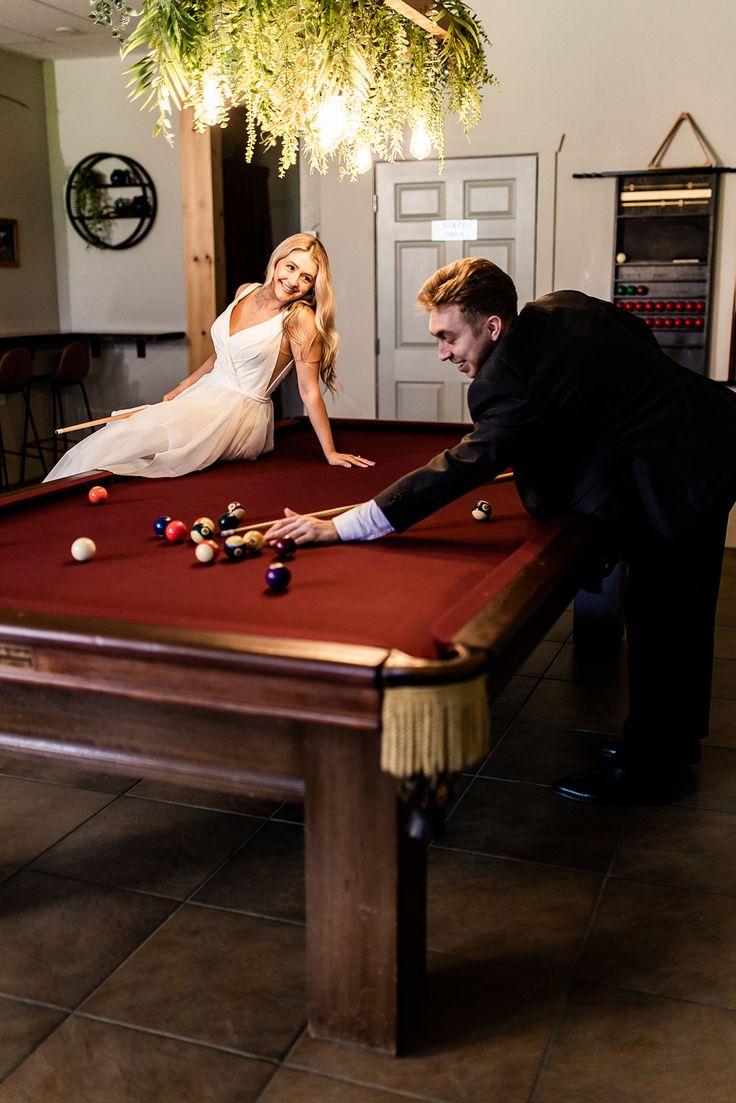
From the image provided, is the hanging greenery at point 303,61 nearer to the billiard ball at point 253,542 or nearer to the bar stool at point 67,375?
the billiard ball at point 253,542

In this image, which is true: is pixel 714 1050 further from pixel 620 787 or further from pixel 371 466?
pixel 371 466

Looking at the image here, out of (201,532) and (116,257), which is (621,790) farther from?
(116,257)

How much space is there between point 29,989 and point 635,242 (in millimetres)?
5322

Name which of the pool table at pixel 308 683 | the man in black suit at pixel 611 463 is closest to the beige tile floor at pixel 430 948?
the pool table at pixel 308 683

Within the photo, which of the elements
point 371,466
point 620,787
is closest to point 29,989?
point 620,787

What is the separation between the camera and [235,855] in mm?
2699

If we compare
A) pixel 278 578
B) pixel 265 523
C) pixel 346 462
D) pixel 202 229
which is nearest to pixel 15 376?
pixel 202 229

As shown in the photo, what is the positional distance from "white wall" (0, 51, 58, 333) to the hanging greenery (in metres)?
4.80

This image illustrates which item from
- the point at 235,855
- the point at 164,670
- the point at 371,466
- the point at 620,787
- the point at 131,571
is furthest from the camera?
the point at 371,466

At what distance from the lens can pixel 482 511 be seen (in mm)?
2957

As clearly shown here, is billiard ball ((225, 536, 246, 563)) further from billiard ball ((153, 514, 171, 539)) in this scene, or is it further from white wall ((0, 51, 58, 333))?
white wall ((0, 51, 58, 333))

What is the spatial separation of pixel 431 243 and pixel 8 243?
11.6 feet

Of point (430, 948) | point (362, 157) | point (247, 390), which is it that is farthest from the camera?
point (247, 390)

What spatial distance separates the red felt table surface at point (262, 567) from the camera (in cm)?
193
